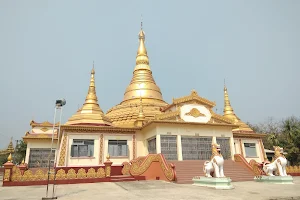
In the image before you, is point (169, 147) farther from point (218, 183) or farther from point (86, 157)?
point (218, 183)

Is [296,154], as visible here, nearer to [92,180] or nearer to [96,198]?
[92,180]

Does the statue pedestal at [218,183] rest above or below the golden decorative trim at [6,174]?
below

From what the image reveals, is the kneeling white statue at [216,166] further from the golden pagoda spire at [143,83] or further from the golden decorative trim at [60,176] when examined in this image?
the golden pagoda spire at [143,83]

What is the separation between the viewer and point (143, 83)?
33031 mm

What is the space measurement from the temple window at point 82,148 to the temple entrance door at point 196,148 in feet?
27.3

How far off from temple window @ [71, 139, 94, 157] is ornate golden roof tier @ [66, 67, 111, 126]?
1782mm

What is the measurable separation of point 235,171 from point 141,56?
74.4 ft

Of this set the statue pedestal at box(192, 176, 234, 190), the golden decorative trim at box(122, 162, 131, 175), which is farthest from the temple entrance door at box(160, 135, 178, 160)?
the statue pedestal at box(192, 176, 234, 190)

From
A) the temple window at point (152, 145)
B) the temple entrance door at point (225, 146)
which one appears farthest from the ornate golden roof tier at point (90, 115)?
the temple entrance door at point (225, 146)

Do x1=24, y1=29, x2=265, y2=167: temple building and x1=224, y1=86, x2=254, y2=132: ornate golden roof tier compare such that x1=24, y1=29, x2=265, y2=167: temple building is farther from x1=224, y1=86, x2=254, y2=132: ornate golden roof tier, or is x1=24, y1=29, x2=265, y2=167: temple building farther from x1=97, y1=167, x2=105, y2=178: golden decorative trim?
x1=224, y1=86, x2=254, y2=132: ornate golden roof tier

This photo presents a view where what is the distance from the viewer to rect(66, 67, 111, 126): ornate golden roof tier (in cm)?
2290

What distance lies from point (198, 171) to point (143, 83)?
17664 mm

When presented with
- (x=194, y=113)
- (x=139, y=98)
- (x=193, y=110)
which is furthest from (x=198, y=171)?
(x=139, y=98)

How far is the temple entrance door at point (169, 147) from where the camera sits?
794 inches
